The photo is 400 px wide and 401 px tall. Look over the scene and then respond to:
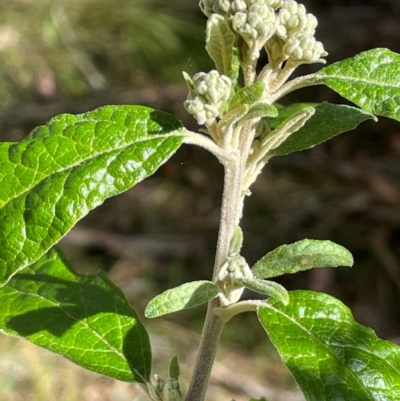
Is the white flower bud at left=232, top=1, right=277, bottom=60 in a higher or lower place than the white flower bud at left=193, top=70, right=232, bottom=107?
higher

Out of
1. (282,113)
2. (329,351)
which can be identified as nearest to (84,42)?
(282,113)

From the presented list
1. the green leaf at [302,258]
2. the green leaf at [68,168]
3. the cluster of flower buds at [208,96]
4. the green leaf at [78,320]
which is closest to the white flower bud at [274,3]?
the cluster of flower buds at [208,96]

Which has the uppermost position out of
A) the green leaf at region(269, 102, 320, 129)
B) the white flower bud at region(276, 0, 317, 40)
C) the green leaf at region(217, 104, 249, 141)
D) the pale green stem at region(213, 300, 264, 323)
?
the green leaf at region(269, 102, 320, 129)

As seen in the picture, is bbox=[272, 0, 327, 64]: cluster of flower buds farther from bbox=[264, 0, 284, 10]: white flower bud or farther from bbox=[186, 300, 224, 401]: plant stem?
bbox=[186, 300, 224, 401]: plant stem

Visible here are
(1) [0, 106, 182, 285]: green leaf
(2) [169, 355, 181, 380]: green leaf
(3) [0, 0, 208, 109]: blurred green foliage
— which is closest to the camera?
(1) [0, 106, 182, 285]: green leaf

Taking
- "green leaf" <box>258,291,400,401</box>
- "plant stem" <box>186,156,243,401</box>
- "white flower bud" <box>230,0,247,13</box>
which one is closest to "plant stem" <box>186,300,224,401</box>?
"plant stem" <box>186,156,243,401</box>

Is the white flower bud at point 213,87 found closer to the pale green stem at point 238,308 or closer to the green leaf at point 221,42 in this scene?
the green leaf at point 221,42

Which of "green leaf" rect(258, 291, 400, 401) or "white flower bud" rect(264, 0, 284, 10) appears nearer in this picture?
"green leaf" rect(258, 291, 400, 401)
